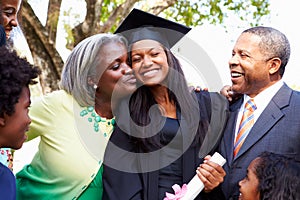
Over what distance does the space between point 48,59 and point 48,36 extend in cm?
55

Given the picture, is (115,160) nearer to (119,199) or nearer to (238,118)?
(119,199)

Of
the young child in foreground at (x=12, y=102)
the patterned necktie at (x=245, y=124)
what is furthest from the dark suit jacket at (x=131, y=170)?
the young child in foreground at (x=12, y=102)

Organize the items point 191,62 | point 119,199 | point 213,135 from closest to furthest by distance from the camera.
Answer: point 119,199 → point 213,135 → point 191,62

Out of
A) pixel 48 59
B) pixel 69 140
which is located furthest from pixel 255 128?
pixel 48 59

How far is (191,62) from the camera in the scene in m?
3.94

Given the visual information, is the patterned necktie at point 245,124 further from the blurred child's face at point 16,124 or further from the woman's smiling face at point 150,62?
the blurred child's face at point 16,124

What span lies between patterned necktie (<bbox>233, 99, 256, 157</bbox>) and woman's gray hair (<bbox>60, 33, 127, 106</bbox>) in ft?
3.51

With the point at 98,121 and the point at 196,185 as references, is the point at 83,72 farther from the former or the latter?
the point at 196,185

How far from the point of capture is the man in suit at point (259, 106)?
3527 millimetres

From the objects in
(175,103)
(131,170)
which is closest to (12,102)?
(131,170)

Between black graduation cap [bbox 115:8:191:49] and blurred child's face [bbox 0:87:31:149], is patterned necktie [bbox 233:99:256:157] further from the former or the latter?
blurred child's face [bbox 0:87:31:149]

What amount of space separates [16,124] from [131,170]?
1022mm

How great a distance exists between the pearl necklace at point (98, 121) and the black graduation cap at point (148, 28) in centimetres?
58

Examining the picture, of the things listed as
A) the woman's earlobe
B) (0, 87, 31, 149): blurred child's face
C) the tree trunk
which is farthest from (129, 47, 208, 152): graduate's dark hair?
the tree trunk
